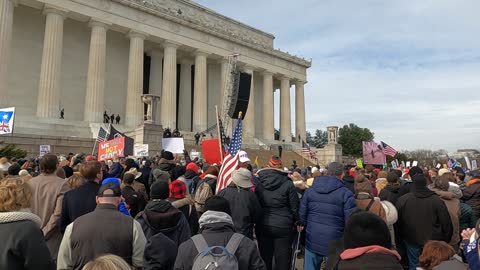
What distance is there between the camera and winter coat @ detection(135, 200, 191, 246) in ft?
13.2

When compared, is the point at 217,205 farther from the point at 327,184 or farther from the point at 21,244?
the point at 327,184

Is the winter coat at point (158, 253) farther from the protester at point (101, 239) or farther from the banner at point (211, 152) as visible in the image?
the banner at point (211, 152)

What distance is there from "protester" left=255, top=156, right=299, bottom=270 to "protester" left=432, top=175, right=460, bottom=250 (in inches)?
93.5

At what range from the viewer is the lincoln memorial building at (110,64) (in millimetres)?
29422

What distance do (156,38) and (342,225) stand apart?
3433cm

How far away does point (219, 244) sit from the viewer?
312 centimetres

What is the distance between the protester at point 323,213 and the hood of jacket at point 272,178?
55 centimetres

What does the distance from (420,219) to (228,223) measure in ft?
11.6

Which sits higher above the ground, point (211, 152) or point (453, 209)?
point (211, 152)

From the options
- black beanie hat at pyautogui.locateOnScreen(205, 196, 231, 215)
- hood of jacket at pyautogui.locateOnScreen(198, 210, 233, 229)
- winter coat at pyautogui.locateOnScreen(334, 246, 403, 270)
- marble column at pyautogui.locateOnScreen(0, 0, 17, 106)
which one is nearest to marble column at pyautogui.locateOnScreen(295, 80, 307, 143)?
marble column at pyautogui.locateOnScreen(0, 0, 17, 106)

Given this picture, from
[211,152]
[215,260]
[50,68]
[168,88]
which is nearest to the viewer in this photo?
[215,260]

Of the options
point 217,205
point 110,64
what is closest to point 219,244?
point 217,205

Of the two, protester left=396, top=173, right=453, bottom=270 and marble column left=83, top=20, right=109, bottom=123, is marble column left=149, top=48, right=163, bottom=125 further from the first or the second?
protester left=396, top=173, right=453, bottom=270

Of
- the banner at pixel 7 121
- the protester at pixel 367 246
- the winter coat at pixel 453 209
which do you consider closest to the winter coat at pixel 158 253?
the protester at pixel 367 246
